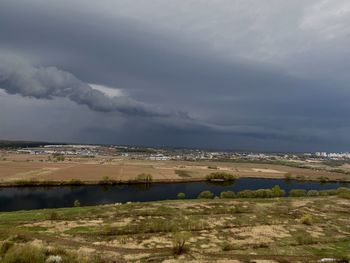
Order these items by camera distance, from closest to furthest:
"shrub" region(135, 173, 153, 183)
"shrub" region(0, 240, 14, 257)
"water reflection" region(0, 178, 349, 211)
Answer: "shrub" region(0, 240, 14, 257)
"water reflection" region(0, 178, 349, 211)
"shrub" region(135, 173, 153, 183)

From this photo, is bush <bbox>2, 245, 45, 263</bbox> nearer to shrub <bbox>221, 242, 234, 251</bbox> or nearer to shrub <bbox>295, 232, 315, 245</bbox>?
shrub <bbox>221, 242, 234, 251</bbox>

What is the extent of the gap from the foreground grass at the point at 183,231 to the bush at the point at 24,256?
30cm

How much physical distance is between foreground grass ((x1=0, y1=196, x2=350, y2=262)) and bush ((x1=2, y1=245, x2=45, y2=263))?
305mm

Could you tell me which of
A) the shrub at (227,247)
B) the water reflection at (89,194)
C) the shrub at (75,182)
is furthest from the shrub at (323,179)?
the shrub at (227,247)

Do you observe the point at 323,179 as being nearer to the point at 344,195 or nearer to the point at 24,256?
the point at 344,195

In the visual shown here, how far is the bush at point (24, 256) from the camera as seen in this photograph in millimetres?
26484

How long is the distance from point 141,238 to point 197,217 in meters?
14.6

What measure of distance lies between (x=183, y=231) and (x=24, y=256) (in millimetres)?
20410

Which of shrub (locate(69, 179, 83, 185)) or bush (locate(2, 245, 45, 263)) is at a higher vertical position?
bush (locate(2, 245, 45, 263))

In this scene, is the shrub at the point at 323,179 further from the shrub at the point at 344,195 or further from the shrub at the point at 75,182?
the shrub at the point at 75,182

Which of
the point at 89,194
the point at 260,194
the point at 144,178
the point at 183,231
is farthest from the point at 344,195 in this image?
the point at 144,178

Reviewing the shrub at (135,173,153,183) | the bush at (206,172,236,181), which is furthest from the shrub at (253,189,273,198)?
the bush at (206,172,236,181)

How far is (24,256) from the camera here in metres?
27.1

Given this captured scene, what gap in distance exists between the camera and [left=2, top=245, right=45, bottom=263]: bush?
26.5 metres
